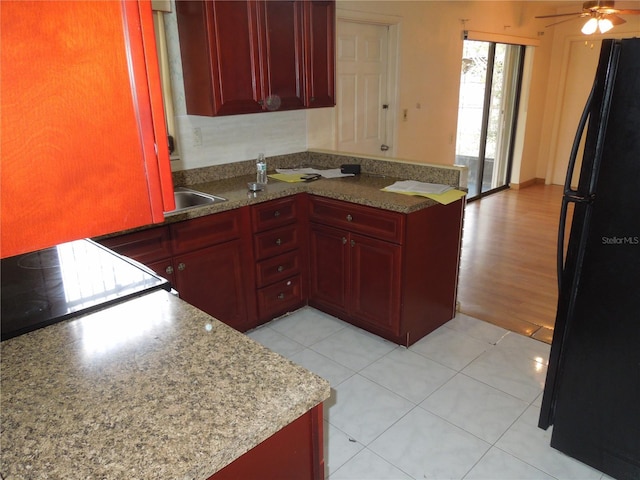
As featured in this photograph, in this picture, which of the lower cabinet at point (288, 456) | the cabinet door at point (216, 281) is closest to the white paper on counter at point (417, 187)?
the cabinet door at point (216, 281)

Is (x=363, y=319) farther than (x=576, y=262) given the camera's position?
Yes

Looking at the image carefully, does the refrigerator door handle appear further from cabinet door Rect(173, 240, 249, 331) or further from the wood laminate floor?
cabinet door Rect(173, 240, 249, 331)

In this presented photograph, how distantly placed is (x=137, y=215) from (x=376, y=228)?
2.01 metres

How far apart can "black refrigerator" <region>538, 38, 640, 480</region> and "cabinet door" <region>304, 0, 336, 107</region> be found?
179cm

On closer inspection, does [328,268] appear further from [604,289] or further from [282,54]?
[604,289]

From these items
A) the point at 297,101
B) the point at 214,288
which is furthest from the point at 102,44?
the point at 297,101

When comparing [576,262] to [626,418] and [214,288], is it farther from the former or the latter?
[214,288]

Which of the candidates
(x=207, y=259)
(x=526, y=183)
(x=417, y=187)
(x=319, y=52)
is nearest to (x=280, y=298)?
(x=207, y=259)

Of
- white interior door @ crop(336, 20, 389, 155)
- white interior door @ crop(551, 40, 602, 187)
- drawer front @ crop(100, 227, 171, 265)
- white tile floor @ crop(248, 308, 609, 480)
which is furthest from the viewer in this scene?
white interior door @ crop(551, 40, 602, 187)

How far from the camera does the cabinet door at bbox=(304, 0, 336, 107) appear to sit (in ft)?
9.50

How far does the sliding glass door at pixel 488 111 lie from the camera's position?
5316 millimetres

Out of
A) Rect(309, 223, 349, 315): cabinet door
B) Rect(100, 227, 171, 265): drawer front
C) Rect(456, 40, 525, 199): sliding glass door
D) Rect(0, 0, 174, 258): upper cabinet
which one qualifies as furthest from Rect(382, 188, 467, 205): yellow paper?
Rect(456, 40, 525, 199): sliding glass door

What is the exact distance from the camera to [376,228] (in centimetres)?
254

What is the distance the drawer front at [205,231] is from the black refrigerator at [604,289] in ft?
5.28
